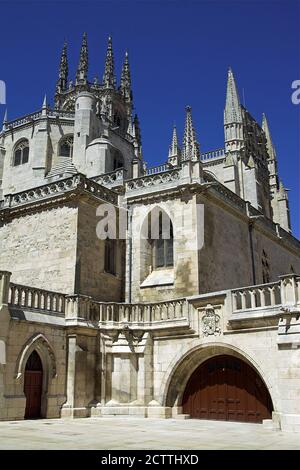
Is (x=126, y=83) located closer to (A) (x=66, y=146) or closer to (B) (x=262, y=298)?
(A) (x=66, y=146)

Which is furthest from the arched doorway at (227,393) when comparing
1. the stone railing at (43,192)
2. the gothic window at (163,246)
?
the stone railing at (43,192)

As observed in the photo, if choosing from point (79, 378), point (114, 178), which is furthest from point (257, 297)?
point (114, 178)

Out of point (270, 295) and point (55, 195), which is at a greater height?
point (55, 195)

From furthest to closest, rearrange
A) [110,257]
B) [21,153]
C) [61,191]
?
1. [21,153]
2. [110,257]
3. [61,191]

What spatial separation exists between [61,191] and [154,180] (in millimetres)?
4258

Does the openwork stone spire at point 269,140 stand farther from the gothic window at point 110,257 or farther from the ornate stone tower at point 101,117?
the gothic window at point 110,257

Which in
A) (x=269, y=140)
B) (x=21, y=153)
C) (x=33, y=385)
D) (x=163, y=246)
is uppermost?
(x=269, y=140)

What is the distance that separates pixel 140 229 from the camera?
69.1 ft

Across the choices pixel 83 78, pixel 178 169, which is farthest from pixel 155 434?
pixel 83 78

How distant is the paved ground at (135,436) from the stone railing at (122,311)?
3831mm

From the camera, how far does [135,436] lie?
34.5 ft

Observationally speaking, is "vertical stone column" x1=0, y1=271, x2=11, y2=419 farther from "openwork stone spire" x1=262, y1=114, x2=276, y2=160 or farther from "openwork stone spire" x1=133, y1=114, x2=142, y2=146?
"openwork stone spire" x1=133, y1=114, x2=142, y2=146
